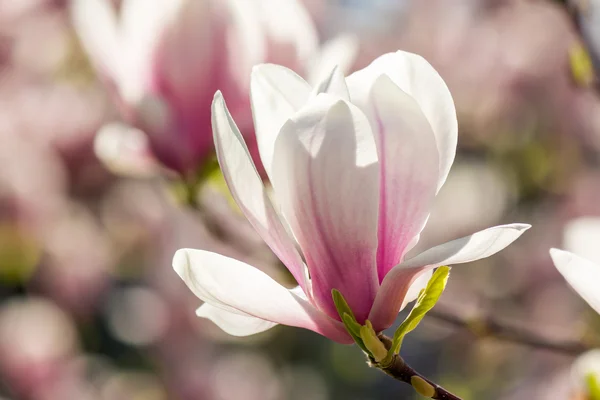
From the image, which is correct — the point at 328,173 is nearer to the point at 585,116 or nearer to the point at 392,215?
the point at 392,215

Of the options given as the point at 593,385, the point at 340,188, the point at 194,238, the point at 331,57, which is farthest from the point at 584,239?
the point at 194,238

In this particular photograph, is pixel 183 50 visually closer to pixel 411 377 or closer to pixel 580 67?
pixel 580 67

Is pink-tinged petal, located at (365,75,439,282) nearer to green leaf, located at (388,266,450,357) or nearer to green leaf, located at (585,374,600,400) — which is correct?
green leaf, located at (388,266,450,357)

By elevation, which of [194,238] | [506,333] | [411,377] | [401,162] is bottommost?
[194,238]

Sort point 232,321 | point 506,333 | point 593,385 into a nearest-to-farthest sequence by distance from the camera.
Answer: point 232,321 < point 593,385 < point 506,333

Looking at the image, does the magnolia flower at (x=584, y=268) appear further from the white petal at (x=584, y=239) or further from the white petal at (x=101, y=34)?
the white petal at (x=101, y=34)

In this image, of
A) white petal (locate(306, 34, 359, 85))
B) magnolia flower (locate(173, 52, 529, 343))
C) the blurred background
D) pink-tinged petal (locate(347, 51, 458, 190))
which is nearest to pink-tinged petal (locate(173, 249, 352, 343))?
magnolia flower (locate(173, 52, 529, 343))
